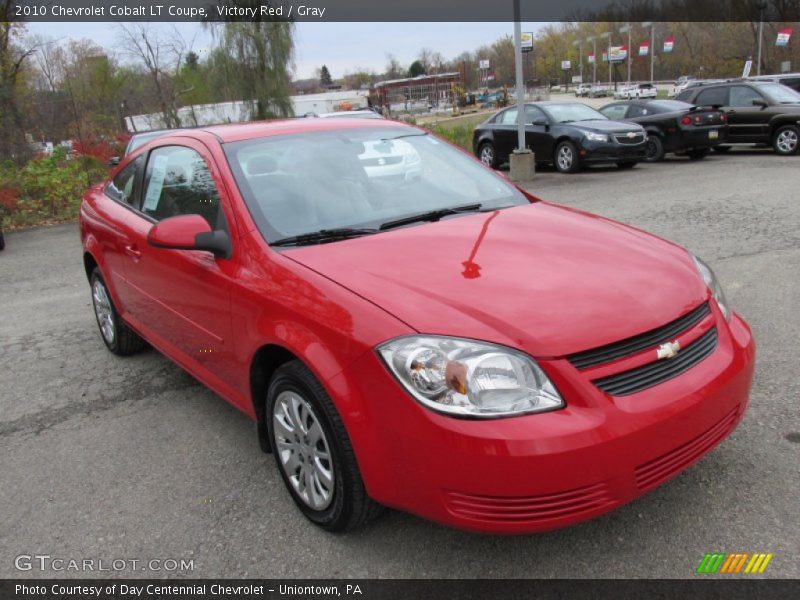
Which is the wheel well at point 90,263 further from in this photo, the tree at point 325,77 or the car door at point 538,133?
the tree at point 325,77

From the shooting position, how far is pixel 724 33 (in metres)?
69.2

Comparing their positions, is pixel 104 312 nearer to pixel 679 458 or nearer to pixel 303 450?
pixel 303 450

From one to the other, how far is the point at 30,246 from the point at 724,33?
251ft

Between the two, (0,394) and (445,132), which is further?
(445,132)

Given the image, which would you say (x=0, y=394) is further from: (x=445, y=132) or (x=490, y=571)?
(x=445, y=132)

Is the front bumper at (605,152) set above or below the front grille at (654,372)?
below

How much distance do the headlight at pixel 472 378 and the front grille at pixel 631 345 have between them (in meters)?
0.15

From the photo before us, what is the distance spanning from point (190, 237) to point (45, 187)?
1433 cm

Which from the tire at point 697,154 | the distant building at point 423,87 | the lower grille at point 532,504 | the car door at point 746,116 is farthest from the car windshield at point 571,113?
the distant building at point 423,87

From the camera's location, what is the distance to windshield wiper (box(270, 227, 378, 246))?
9.37ft

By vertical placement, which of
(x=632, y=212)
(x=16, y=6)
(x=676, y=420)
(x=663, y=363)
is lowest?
(x=632, y=212)

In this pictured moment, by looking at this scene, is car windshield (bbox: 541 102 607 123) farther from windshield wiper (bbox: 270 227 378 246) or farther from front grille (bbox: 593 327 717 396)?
front grille (bbox: 593 327 717 396)

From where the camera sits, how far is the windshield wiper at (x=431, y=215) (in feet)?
10.0

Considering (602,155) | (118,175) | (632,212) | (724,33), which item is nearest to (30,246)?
(118,175)
